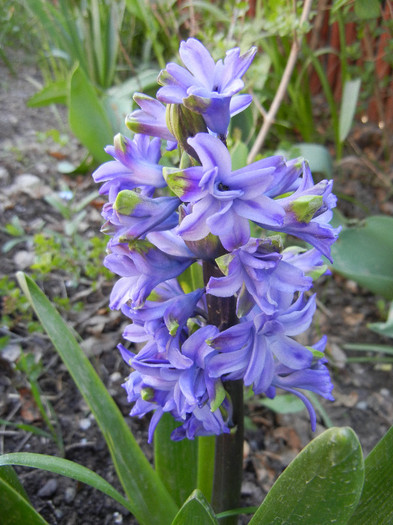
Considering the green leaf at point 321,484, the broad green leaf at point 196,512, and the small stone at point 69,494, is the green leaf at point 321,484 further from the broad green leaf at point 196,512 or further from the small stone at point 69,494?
the small stone at point 69,494

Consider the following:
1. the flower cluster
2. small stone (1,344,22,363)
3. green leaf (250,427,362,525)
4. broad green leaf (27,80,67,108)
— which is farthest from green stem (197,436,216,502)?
broad green leaf (27,80,67,108)

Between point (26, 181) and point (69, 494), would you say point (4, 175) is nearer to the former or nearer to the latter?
point (26, 181)

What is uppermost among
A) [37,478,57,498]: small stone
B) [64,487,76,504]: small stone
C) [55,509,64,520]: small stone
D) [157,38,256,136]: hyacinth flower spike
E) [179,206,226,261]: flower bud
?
[157,38,256,136]: hyacinth flower spike

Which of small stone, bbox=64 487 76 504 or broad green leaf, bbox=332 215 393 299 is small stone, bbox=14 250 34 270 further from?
broad green leaf, bbox=332 215 393 299

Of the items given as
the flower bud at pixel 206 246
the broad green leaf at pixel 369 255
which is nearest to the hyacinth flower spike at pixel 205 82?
the flower bud at pixel 206 246

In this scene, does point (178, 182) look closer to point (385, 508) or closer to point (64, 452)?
point (385, 508)

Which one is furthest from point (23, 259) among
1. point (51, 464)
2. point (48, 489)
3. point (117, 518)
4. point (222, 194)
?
point (222, 194)

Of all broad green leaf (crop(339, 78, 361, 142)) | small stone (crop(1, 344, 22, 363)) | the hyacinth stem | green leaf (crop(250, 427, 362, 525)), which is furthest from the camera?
broad green leaf (crop(339, 78, 361, 142))
